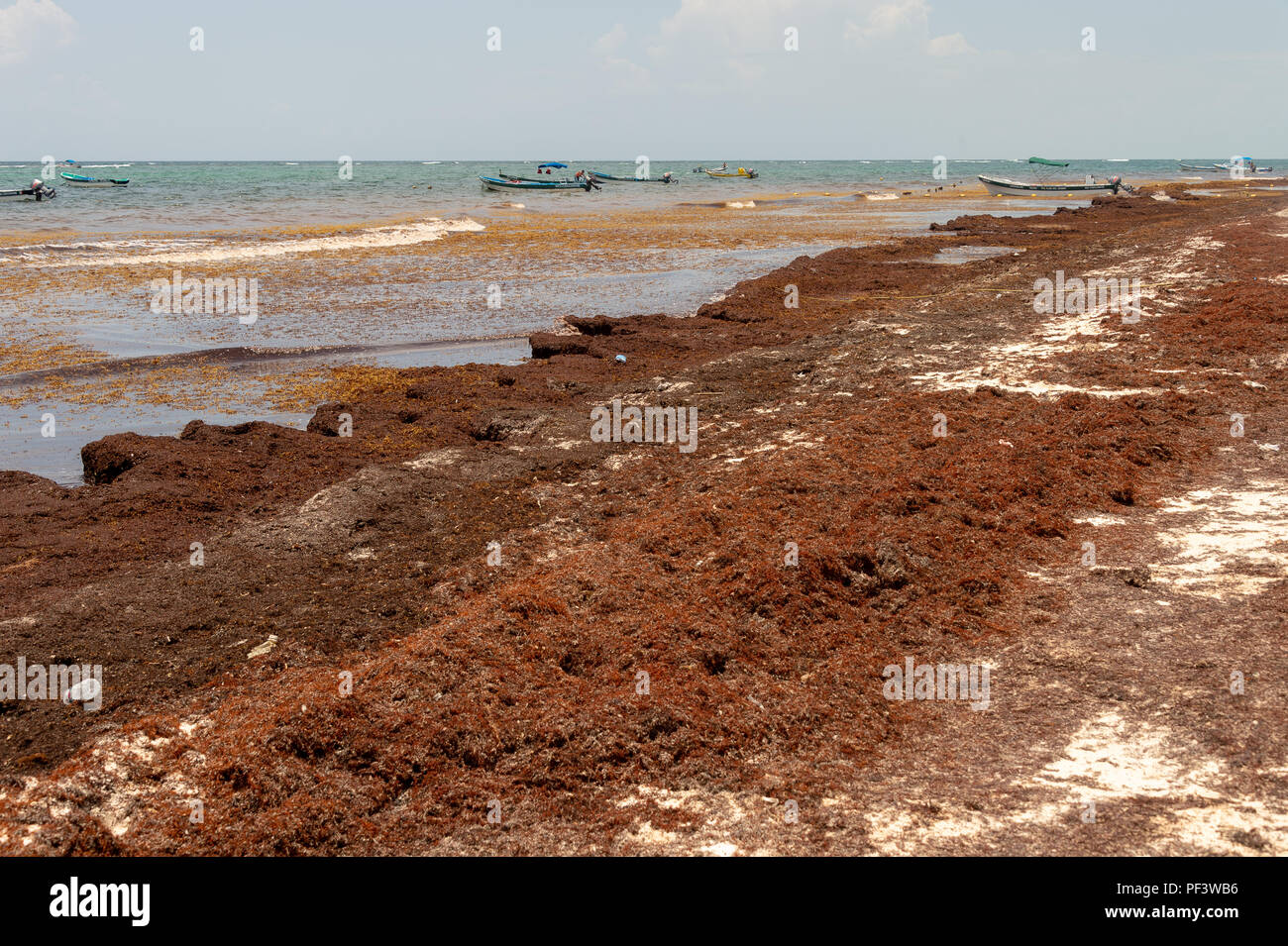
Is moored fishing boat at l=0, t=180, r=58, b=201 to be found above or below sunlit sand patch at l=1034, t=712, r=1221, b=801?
above

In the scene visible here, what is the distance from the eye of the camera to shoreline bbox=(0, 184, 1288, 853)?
4340 mm

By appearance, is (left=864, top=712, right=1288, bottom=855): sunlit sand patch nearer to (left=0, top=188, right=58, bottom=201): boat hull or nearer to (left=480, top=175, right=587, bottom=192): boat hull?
(left=0, top=188, right=58, bottom=201): boat hull

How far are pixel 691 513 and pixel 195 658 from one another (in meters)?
4.06

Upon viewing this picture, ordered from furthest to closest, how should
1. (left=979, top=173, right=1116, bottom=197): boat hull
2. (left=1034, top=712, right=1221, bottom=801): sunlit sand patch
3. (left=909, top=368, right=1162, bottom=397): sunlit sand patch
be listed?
(left=979, top=173, right=1116, bottom=197): boat hull < (left=909, top=368, right=1162, bottom=397): sunlit sand patch < (left=1034, top=712, right=1221, bottom=801): sunlit sand patch

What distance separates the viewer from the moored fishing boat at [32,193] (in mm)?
58162

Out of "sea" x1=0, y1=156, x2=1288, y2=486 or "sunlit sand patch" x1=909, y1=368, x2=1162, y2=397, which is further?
"sea" x1=0, y1=156, x2=1288, y2=486

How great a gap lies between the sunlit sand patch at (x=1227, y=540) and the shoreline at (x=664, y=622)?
5 cm

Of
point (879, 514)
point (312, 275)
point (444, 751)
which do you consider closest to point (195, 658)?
point (444, 751)

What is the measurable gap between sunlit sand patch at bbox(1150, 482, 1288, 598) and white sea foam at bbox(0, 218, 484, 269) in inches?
1208

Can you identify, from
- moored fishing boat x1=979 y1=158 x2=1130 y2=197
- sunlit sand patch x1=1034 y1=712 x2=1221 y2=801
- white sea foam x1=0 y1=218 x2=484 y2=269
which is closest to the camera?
sunlit sand patch x1=1034 y1=712 x2=1221 y2=801

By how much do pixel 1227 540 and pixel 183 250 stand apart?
3577 cm

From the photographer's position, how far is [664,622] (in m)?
6.07

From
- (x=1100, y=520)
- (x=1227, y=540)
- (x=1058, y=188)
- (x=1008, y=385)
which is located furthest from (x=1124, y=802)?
(x=1058, y=188)

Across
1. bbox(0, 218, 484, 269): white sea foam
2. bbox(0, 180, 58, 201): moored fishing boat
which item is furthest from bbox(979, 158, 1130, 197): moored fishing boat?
bbox(0, 180, 58, 201): moored fishing boat
